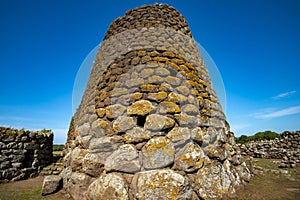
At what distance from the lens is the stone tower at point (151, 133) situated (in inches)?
116

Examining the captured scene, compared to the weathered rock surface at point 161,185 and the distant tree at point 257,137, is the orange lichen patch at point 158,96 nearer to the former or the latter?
the weathered rock surface at point 161,185

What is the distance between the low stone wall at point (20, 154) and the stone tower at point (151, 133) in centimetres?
623

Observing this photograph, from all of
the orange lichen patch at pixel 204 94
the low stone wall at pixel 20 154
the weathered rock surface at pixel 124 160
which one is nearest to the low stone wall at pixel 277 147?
the orange lichen patch at pixel 204 94

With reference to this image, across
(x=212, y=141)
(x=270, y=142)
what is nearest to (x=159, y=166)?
(x=212, y=141)

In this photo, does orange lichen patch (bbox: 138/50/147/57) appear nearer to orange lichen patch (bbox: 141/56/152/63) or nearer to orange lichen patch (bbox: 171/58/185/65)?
orange lichen patch (bbox: 141/56/152/63)

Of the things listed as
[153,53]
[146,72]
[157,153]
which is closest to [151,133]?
[157,153]

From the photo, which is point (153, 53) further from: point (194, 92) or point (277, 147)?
point (277, 147)

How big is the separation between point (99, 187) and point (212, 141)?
8.05ft

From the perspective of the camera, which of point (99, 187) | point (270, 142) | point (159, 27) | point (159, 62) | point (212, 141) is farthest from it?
point (270, 142)

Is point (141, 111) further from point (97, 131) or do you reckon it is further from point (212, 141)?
point (212, 141)

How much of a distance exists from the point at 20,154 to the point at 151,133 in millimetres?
8685

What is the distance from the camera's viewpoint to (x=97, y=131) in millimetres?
3613

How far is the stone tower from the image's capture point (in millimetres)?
2943

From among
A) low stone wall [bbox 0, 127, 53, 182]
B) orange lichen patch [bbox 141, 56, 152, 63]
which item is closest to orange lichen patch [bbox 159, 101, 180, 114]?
orange lichen patch [bbox 141, 56, 152, 63]
